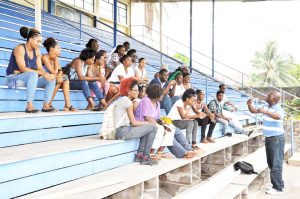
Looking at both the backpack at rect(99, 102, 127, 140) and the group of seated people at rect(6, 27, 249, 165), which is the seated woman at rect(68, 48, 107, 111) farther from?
the backpack at rect(99, 102, 127, 140)

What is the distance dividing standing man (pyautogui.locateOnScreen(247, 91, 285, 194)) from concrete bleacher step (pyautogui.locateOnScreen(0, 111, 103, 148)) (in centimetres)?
279

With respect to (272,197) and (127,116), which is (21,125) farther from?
(272,197)

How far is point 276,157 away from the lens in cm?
577

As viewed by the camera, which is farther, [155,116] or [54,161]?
[155,116]

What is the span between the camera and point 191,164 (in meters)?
4.84

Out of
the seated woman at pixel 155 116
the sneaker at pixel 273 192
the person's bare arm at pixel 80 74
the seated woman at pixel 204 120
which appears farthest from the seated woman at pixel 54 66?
the sneaker at pixel 273 192

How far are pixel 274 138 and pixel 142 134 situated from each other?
2.63 m

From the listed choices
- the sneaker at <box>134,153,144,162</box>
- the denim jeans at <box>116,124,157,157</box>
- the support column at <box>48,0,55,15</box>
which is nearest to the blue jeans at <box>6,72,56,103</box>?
the denim jeans at <box>116,124,157,157</box>

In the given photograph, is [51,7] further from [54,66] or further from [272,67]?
[272,67]

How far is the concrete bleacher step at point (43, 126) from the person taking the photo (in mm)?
3436

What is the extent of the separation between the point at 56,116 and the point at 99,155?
0.70 meters

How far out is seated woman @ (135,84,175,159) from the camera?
4.55 m

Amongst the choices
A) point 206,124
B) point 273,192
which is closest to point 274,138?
point 273,192

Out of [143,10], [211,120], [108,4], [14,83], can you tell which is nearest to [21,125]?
[14,83]
